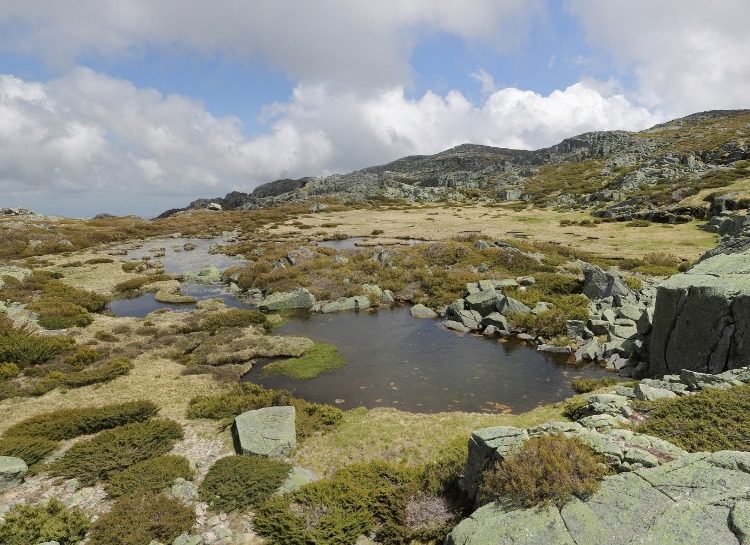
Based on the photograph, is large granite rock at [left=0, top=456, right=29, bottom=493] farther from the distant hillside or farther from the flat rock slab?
the distant hillside

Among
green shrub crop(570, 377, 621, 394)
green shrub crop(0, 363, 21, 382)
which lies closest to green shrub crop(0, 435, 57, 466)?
green shrub crop(0, 363, 21, 382)

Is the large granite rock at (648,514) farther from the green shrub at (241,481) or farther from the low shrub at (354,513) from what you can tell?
the green shrub at (241,481)

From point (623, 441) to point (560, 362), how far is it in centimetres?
1520

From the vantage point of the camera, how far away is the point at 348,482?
12680mm

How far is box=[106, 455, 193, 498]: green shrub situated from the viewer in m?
12.5

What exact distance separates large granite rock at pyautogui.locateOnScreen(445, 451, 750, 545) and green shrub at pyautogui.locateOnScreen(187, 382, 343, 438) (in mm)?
8644

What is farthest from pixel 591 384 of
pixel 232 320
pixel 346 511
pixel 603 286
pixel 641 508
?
pixel 232 320

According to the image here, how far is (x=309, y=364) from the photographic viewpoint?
2438 cm

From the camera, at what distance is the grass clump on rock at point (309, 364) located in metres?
23.4

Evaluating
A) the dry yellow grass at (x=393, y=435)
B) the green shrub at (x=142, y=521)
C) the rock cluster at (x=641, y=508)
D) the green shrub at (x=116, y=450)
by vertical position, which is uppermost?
the rock cluster at (x=641, y=508)

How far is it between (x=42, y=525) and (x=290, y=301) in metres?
25.7

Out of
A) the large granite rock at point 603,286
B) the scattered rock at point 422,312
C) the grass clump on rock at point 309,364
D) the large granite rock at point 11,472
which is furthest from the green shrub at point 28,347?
the large granite rock at point 603,286

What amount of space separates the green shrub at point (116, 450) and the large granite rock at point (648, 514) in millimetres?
10971

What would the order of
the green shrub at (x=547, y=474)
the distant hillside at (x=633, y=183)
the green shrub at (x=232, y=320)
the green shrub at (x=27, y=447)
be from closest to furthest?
the green shrub at (x=547, y=474) < the green shrub at (x=27, y=447) < the green shrub at (x=232, y=320) < the distant hillside at (x=633, y=183)
